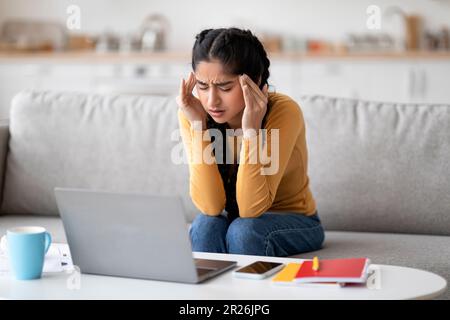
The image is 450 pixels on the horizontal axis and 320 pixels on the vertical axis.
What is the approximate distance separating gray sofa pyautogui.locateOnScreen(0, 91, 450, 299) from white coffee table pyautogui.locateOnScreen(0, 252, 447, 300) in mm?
678

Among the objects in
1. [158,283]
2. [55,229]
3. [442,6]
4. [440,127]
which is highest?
[442,6]

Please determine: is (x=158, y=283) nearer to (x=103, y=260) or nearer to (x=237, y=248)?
(x=103, y=260)

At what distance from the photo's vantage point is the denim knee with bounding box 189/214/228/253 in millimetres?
2039

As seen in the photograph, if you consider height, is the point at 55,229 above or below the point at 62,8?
below

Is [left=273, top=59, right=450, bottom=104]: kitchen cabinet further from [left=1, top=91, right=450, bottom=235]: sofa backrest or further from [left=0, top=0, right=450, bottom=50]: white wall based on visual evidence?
[left=1, top=91, right=450, bottom=235]: sofa backrest

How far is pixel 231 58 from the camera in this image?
6.83ft

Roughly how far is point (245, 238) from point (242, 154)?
223mm

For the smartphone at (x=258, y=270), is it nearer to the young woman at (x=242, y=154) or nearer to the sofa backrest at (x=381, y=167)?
the young woman at (x=242, y=154)

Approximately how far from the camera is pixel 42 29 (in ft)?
20.9

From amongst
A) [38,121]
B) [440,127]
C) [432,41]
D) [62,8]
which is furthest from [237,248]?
[62,8]

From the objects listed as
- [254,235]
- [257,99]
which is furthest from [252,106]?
[254,235]

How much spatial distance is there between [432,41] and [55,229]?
12.8 ft

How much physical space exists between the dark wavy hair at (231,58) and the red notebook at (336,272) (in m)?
0.68

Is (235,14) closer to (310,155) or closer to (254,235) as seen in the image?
(310,155)
